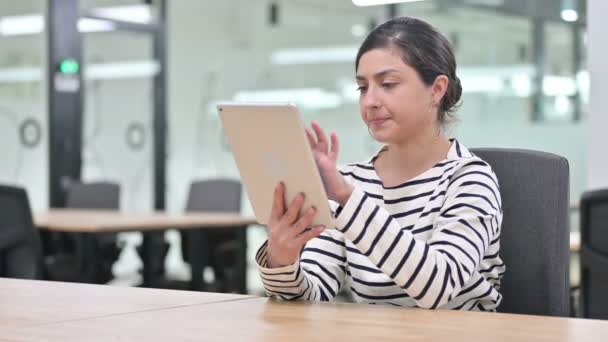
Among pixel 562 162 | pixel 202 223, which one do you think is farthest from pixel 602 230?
pixel 202 223

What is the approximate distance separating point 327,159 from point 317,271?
0.47m

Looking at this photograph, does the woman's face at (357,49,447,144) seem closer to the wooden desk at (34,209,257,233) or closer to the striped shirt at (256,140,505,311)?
the striped shirt at (256,140,505,311)

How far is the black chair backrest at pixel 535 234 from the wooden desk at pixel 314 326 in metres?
0.38

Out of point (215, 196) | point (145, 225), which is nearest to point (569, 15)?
point (215, 196)

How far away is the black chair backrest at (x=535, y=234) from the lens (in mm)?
1854

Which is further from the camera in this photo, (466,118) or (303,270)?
(466,118)

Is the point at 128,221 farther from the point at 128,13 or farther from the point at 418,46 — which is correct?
the point at 418,46

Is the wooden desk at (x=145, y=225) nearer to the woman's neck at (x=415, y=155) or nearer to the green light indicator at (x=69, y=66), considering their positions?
the green light indicator at (x=69, y=66)

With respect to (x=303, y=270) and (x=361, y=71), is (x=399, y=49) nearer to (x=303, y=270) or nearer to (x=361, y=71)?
(x=361, y=71)

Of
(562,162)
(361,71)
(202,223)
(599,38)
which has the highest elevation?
(599,38)

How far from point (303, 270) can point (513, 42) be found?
176 inches

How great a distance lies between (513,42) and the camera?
6.04 metres

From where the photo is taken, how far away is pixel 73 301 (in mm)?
1736

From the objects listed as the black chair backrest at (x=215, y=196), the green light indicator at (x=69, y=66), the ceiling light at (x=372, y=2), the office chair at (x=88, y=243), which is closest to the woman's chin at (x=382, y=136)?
the office chair at (x=88, y=243)
